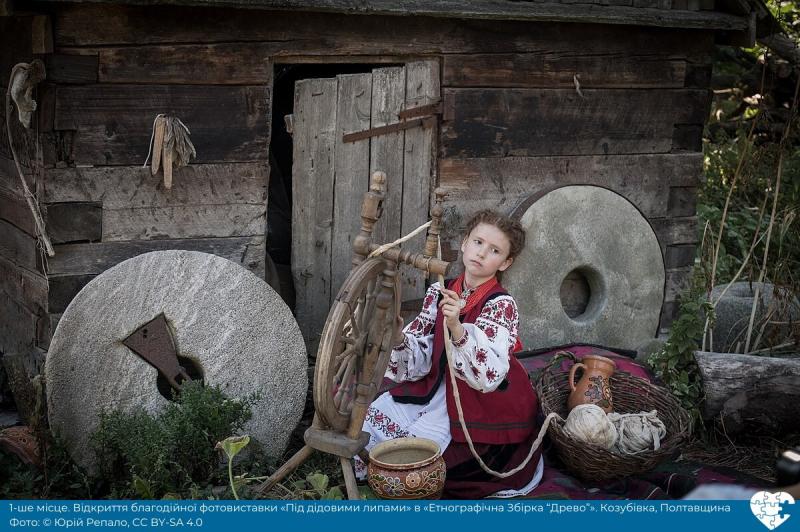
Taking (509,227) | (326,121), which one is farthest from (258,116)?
(509,227)

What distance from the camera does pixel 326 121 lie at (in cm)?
493

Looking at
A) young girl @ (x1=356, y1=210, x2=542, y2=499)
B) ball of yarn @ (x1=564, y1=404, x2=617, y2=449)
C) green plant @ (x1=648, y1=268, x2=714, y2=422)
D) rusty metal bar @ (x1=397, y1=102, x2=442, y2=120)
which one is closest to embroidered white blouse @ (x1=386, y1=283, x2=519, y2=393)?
young girl @ (x1=356, y1=210, x2=542, y2=499)

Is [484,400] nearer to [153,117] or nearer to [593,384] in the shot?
[593,384]

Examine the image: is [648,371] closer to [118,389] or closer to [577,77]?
[577,77]

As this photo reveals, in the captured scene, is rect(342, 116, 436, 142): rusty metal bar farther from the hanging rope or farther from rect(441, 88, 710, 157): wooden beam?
the hanging rope

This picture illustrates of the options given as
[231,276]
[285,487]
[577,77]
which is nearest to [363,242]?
[231,276]

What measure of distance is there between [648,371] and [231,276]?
2.22 meters

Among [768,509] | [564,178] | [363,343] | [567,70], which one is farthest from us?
[564,178]

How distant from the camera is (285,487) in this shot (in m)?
4.07

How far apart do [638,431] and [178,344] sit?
2056 mm

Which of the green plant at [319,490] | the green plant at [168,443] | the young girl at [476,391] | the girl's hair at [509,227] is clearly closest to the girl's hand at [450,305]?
the young girl at [476,391]

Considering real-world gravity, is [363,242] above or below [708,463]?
above

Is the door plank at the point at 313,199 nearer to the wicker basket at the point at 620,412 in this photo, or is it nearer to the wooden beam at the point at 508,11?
the wooden beam at the point at 508,11

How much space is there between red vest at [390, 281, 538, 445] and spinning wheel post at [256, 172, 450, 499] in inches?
13.9
